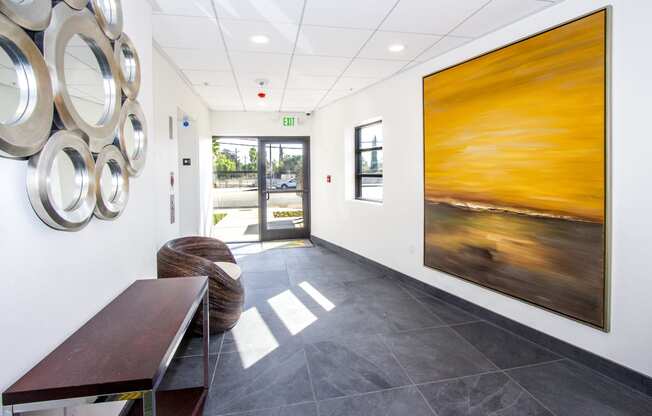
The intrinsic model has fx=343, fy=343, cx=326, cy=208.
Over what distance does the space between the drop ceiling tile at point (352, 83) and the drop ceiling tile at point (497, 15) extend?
1.60m

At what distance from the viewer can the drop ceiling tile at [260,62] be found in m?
3.48

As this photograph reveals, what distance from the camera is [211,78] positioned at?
427cm

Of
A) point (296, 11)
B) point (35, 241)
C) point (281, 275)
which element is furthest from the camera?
point (281, 275)

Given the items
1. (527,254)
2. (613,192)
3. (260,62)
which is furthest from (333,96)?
(613,192)

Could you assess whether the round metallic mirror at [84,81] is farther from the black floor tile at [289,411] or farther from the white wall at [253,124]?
the white wall at [253,124]

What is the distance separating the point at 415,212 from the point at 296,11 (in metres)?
2.46

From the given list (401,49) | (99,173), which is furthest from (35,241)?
(401,49)

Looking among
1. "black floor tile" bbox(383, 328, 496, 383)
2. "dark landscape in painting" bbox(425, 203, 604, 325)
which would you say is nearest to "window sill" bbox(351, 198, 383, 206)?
"dark landscape in painting" bbox(425, 203, 604, 325)

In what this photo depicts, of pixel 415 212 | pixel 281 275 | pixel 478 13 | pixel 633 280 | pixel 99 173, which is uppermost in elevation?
pixel 478 13

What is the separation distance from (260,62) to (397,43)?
1.46 m

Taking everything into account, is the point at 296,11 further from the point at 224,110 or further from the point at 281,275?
the point at 224,110

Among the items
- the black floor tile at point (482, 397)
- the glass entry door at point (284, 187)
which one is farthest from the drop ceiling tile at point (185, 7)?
the glass entry door at point (284, 187)

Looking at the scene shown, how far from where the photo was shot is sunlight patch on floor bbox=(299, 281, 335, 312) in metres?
3.55

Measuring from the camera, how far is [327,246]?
20.7 ft
